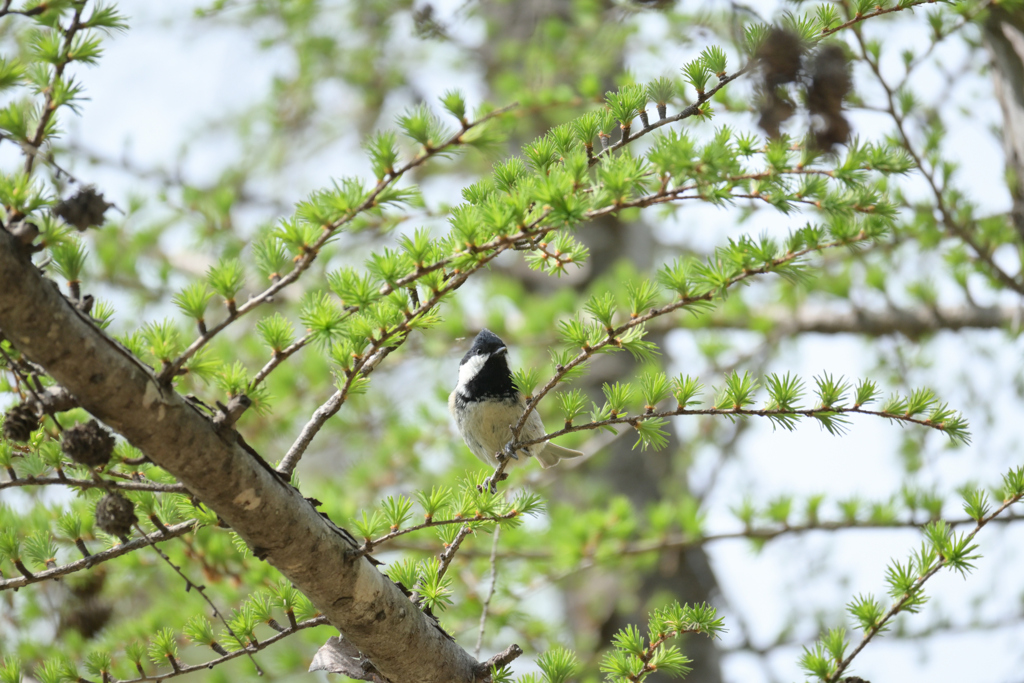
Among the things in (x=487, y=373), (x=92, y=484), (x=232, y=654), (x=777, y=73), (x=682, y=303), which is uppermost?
(x=487, y=373)

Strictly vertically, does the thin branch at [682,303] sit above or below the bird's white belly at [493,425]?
below

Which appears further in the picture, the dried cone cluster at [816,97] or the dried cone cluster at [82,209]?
the dried cone cluster at [816,97]

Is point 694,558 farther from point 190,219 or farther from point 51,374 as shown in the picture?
point 51,374

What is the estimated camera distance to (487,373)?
2.66 m

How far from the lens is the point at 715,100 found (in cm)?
244

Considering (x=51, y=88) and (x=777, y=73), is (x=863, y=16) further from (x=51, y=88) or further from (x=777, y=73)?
(x=51, y=88)

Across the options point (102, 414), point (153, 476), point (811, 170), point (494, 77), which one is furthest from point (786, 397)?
point (494, 77)

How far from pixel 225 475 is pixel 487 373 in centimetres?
146

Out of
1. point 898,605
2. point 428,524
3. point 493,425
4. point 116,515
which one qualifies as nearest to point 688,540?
point 493,425

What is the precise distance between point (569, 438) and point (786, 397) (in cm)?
242

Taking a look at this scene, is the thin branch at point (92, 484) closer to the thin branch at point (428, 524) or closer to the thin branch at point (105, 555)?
the thin branch at point (105, 555)

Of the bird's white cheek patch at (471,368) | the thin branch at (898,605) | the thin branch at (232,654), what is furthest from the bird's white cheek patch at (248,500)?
the bird's white cheek patch at (471,368)

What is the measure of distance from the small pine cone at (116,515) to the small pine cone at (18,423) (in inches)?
7.4

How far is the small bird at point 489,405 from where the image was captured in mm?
2564
